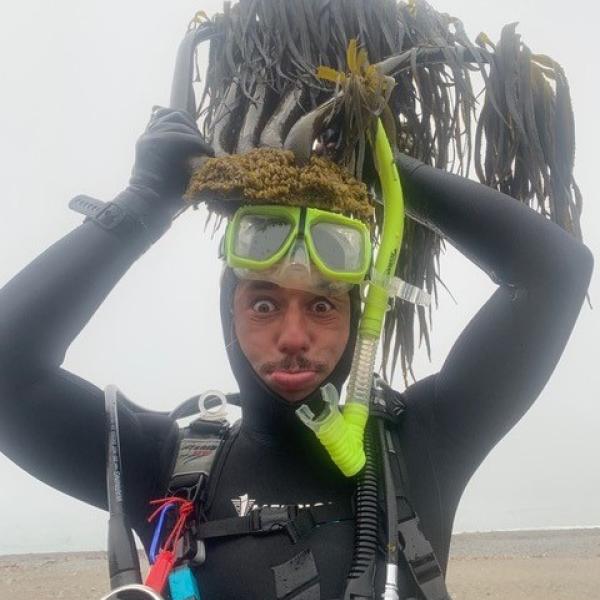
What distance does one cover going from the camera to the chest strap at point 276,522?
2.00m

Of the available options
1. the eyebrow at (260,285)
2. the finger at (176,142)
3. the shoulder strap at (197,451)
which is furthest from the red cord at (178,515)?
the finger at (176,142)

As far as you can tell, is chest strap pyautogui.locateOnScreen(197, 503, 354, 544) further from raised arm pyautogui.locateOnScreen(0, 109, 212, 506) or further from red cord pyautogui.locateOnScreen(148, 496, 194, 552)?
raised arm pyautogui.locateOnScreen(0, 109, 212, 506)

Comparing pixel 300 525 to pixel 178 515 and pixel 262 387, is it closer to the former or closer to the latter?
pixel 178 515

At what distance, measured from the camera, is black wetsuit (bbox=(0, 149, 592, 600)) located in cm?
200

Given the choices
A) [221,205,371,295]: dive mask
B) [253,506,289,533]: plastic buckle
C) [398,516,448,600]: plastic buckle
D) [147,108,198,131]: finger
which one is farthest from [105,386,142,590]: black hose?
[147,108,198,131]: finger

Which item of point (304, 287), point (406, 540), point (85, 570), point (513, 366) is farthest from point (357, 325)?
point (85, 570)

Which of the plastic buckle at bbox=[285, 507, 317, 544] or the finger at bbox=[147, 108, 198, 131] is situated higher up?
the finger at bbox=[147, 108, 198, 131]

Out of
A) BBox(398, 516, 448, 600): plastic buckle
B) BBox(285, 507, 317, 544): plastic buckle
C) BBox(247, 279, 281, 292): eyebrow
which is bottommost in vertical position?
BBox(398, 516, 448, 600): plastic buckle

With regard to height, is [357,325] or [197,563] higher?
[357,325]

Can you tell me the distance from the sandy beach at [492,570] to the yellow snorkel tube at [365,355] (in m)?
10.9

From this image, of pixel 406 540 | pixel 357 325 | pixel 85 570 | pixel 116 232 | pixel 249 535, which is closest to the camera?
pixel 406 540

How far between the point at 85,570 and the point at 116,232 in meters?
16.4

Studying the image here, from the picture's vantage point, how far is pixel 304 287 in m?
2.12

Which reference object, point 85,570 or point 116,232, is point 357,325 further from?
point 85,570
